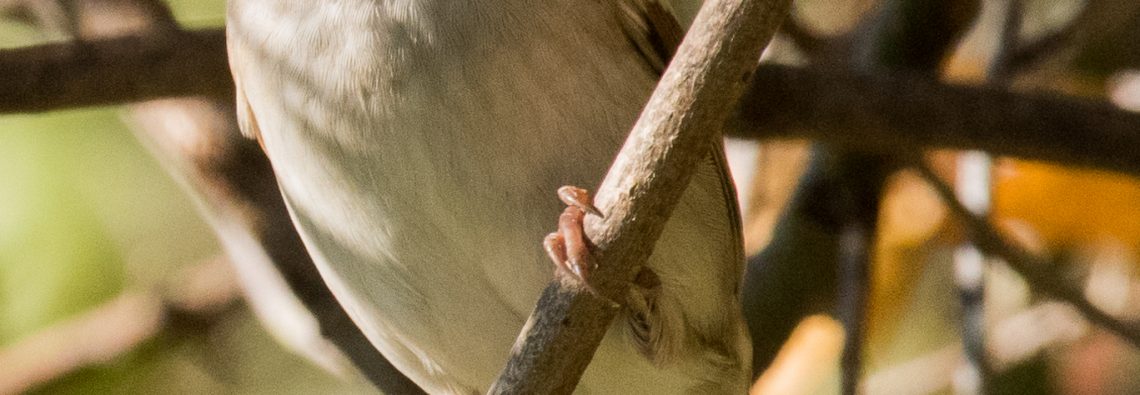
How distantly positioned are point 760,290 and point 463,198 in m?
1.47

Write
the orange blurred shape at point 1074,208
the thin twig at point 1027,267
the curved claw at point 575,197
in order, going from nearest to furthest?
the curved claw at point 575,197 < the thin twig at point 1027,267 < the orange blurred shape at point 1074,208

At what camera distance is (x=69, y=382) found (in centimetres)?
370

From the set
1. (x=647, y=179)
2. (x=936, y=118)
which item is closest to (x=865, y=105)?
(x=936, y=118)

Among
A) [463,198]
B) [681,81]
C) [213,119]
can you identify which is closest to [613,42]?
[463,198]

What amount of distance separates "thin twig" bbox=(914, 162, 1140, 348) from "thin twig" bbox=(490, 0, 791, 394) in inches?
57.3

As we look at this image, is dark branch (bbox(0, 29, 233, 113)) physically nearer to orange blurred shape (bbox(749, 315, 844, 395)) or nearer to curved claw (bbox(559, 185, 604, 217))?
curved claw (bbox(559, 185, 604, 217))

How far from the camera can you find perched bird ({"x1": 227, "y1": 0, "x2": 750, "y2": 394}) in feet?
7.40

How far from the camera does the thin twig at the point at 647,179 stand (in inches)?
70.2

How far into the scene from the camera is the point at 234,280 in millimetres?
3957

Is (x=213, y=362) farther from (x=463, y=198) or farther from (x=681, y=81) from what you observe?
(x=681, y=81)

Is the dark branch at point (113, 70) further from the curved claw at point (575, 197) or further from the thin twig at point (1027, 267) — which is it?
the thin twig at point (1027, 267)

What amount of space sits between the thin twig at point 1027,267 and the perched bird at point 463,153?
73cm

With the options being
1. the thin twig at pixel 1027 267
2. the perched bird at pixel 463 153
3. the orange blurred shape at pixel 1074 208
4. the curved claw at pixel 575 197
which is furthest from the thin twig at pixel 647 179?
the orange blurred shape at pixel 1074 208

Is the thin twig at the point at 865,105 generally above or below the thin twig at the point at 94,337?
above
